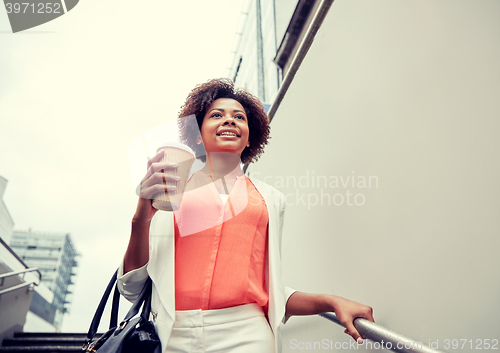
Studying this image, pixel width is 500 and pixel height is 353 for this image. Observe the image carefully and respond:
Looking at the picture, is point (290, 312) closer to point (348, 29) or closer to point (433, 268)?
point (433, 268)

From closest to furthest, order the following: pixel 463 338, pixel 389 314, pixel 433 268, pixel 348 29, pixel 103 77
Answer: pixel 463 338 → pixel 433 268 → pixel 389 314 → pixel 348 29 → pixel 103 77

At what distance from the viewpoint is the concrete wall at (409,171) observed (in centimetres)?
70

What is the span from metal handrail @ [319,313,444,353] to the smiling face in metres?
0.72

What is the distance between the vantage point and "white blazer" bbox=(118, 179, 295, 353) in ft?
2.96

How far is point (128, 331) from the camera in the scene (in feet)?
2.75

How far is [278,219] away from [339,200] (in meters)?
0.39

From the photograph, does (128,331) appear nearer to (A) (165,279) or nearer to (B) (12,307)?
(A) (165,279)

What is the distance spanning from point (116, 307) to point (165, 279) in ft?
0.94

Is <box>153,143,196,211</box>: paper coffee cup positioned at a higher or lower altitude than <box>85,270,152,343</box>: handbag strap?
higher

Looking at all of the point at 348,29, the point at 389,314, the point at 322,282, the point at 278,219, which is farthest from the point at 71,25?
the point at 389,314

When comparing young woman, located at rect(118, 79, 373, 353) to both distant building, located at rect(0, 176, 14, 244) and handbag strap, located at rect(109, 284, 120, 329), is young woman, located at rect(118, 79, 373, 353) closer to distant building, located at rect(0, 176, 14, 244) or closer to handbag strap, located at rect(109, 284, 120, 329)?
handbag strap, located at rect(109, 284, 120, 329)

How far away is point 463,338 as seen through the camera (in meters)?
0.68

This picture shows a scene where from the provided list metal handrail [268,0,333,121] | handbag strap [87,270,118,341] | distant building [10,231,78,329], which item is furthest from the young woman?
distant building [10,231,78,329]

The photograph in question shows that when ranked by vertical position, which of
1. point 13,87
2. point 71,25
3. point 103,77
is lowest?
point 103,77
